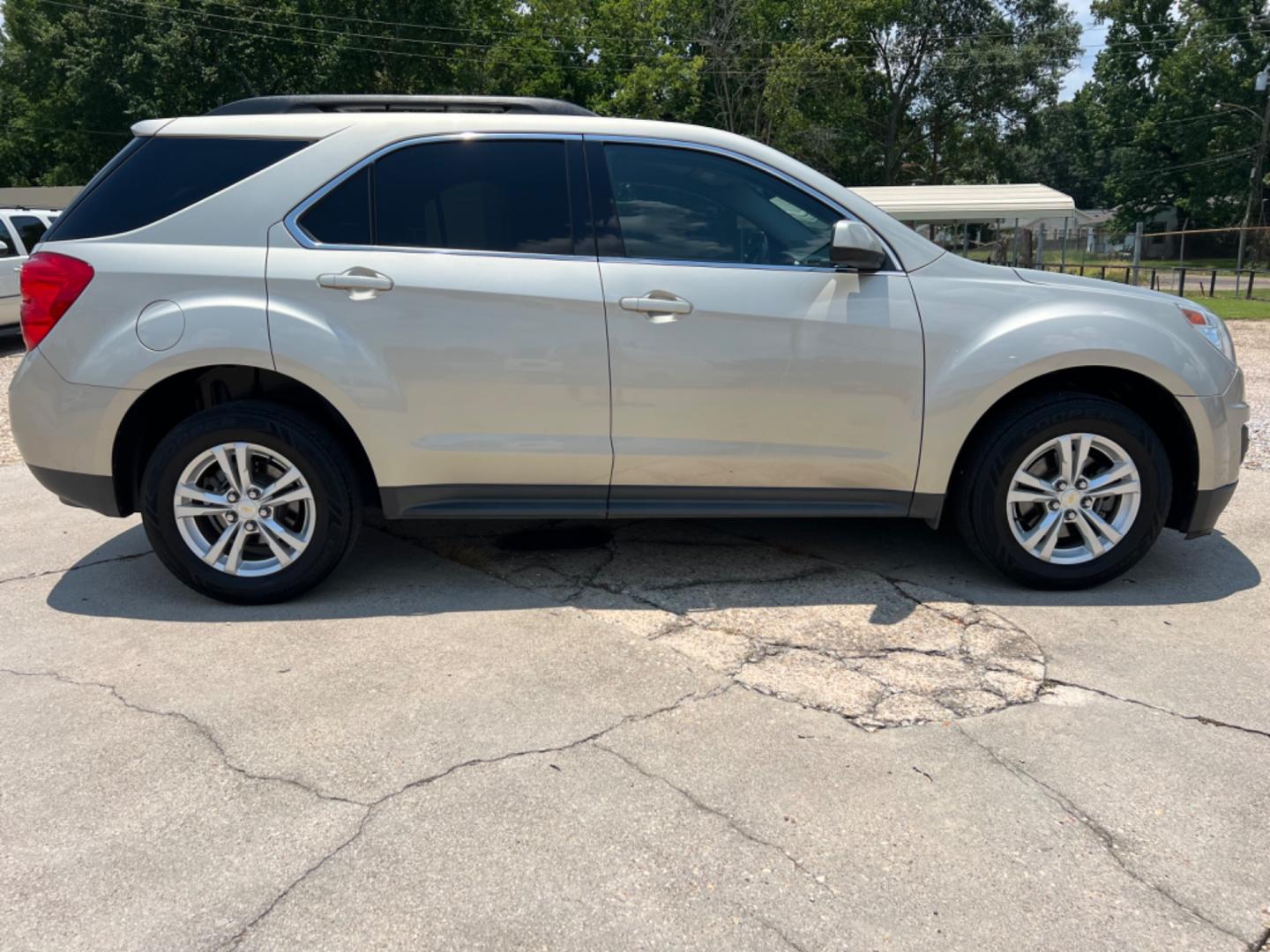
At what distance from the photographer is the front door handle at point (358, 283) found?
361 centimetres

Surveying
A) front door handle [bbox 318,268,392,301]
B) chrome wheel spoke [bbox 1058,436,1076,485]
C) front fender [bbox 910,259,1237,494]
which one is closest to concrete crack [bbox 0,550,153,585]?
front door handle [bbox 318,268,392,301]

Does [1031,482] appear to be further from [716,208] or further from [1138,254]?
[1138,254]

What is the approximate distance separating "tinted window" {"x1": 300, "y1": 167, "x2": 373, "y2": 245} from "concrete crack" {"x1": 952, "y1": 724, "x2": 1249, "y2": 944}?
Result: 2.82 metres

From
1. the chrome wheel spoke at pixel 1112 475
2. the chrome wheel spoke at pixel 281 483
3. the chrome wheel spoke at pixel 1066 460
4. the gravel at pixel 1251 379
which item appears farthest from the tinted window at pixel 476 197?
the gravel at pixel 1251 379

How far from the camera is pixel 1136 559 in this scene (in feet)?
13.1

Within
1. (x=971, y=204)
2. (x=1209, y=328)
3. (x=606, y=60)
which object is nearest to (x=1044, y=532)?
(x=1209, y=328)

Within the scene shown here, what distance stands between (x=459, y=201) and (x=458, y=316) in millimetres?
492

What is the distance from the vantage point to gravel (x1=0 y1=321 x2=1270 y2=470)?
22.0ft

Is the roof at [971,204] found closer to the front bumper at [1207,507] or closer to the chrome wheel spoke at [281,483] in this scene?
the front bumper at [1207,507]

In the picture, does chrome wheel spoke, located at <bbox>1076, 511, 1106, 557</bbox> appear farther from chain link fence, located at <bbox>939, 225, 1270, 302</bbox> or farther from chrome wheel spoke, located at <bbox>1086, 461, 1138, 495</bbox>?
chain link fence, located at <bbox>939, 225, 1270, 302</bbox>

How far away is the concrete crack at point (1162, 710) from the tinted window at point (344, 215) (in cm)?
300

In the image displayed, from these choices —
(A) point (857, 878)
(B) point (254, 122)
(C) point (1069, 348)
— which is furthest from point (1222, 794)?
(B) point (254, 122)

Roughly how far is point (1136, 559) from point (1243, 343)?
11.2 meters

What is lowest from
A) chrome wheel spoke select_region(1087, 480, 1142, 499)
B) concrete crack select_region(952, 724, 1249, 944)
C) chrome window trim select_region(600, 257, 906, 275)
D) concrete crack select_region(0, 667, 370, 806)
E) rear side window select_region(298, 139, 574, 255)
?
concrete crack select_region(0, 667, 370, 806)
